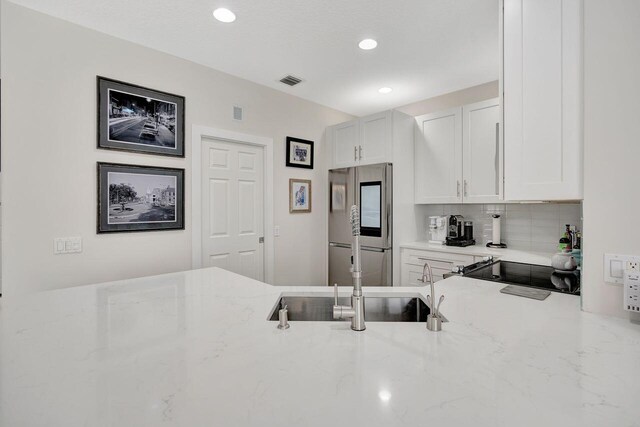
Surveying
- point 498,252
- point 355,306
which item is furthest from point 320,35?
point 498,252

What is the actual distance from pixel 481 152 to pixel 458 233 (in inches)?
33.8

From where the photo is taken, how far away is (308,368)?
806mm

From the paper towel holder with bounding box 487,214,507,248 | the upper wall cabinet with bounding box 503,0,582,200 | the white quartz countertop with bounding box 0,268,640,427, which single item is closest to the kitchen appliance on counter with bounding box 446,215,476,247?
the paper towel holder with bounding box 487,214,507,248

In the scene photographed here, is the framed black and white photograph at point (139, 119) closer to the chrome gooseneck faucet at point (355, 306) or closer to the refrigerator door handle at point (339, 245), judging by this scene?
the refrigerator door handle at point (339, 245)

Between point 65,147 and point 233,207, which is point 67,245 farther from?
point 233,207

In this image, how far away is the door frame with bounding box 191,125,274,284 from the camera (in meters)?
2.76

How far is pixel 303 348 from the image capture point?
3.02ft

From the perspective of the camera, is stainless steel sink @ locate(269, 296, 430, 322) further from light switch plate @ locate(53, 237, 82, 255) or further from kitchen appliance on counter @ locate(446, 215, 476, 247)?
kitchen appliance on counter @ locate(446, 215, 476, 247)

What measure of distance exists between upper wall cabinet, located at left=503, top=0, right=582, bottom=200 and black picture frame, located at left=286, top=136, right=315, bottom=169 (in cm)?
236

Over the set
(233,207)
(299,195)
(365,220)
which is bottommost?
(365,220)

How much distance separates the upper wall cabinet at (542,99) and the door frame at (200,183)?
2308mm

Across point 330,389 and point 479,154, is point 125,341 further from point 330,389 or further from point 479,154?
point 479,154

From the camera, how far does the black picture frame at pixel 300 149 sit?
3.50m

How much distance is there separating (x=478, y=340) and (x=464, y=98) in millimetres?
3109
